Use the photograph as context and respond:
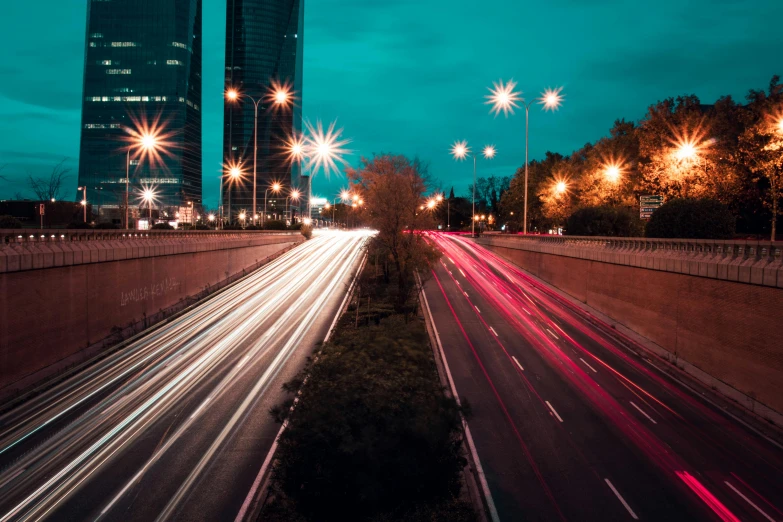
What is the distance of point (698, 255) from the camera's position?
70.1 feet

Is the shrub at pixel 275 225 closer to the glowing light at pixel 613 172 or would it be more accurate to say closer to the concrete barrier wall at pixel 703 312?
the glowing light at pixel 613 172

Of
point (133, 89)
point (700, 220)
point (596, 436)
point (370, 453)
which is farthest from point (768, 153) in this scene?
point (133, 89)

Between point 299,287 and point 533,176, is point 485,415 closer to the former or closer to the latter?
point 299,287

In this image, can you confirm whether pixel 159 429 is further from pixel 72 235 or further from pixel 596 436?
pixel 596 436

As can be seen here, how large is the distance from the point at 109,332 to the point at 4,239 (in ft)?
22.4

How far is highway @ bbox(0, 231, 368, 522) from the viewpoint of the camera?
1123 centimetres

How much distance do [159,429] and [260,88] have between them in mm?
175970

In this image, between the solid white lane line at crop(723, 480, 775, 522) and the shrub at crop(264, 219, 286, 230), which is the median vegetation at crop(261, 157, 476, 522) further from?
the shrub at crop(264, 219, 286, 230)

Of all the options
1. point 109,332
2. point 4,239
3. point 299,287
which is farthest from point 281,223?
point 4,239

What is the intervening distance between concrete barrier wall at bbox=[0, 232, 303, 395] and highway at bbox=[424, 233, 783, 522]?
14.9 meters

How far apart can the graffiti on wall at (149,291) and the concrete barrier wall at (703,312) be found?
82.6 ft

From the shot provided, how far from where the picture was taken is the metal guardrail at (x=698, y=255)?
17062mm

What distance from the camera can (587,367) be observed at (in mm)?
21656

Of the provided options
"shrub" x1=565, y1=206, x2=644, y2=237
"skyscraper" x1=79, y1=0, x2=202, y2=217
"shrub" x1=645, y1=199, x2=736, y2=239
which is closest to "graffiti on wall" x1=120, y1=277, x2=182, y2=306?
"shrub" x1=645, y1=199, x2=736, y2=239
